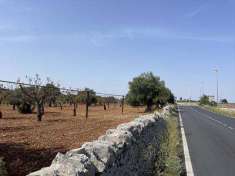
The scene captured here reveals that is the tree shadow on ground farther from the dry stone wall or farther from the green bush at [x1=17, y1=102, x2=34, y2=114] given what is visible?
the green bush at [x1=17, y1=102, x2=34, y2=114]

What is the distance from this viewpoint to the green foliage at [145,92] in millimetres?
71562

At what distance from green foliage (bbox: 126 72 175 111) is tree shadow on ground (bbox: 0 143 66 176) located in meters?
56.1

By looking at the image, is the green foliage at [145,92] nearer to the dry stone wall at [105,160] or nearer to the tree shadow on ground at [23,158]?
the tree shadow on ground at [23,158]

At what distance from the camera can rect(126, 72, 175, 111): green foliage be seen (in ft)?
235

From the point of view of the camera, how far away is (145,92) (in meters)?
72.2

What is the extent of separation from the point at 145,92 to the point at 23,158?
60.0 meters

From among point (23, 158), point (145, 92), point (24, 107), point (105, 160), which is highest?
point (145, 92)

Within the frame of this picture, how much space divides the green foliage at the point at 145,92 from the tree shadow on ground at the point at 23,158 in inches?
2208

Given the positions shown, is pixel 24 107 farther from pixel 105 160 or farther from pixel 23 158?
pixel 105 160

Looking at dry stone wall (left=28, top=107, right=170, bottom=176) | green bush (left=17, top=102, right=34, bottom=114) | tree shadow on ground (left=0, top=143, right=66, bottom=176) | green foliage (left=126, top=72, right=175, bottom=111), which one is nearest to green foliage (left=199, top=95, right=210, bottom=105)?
green foliage (left=126, top=72, right=175, bottom=111)

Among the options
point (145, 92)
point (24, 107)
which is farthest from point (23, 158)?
point (145, 92)

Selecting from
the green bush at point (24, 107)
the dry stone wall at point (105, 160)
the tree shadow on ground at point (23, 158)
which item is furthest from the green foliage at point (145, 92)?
the dry stone wall at point (105, 160)

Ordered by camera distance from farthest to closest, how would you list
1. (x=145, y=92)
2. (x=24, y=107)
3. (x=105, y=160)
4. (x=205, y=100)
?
(x=205, y=100), (x=145, y=92), (x=24, y=107), (x=105, y=160)

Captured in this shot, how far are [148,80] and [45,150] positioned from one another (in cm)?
5936
